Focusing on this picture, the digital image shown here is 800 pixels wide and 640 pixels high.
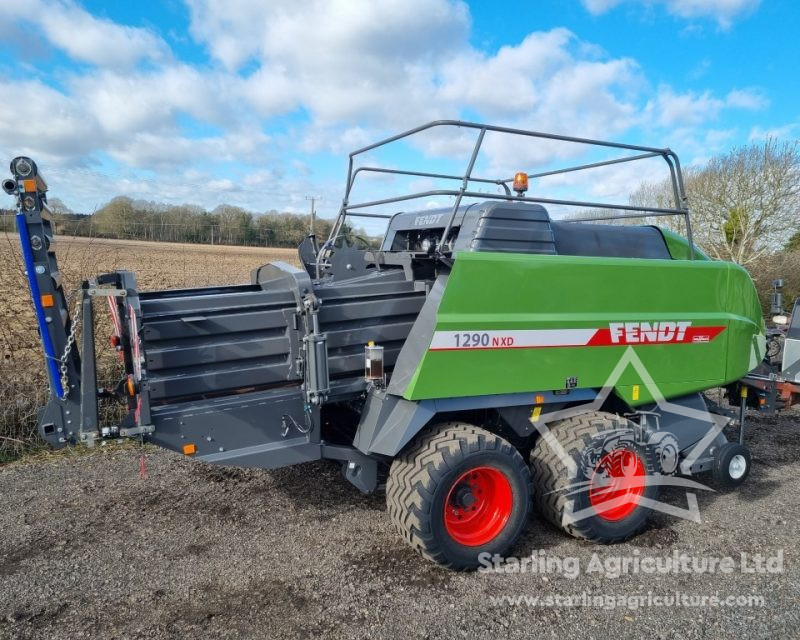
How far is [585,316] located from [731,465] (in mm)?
2087

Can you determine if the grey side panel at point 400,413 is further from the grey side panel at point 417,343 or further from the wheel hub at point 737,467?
the wheel hub at point 737,467

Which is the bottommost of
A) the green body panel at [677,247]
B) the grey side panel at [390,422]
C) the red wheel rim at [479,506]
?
the red wheel rim at [479,506]

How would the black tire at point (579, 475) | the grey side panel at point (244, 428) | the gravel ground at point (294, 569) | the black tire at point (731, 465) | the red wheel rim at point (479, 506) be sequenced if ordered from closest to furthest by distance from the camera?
the gravel ground at point (294, 569) → the grey side panel at point (244, 428) → the red wheel rim at point (479, 506) → the black tire at point (579, 475) → the black tire at point (731, 465)

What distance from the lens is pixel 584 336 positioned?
3.74m

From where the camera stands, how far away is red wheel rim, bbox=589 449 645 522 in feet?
13.0

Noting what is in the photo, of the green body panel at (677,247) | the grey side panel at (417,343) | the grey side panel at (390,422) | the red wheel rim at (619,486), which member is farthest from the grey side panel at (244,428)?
the green body panel at (677,247)

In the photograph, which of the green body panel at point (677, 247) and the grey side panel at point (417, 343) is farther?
the green body panel at point (677, 247)

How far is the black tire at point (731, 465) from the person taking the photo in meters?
4.59

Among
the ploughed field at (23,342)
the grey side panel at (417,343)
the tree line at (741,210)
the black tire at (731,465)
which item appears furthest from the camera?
the tree line at (741,210)

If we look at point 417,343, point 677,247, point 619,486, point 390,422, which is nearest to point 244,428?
point 390,422

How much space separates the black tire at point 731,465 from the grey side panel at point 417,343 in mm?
2856

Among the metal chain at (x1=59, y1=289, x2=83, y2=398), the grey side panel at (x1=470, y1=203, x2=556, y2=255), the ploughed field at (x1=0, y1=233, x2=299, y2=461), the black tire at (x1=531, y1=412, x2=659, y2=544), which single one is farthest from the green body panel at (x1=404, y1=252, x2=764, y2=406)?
the ploughed field at (x1=0, y1=233, x2=299, y2=461)

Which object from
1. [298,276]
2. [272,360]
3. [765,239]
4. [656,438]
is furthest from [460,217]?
[765,239]

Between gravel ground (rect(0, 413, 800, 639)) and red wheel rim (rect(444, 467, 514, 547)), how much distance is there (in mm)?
260
